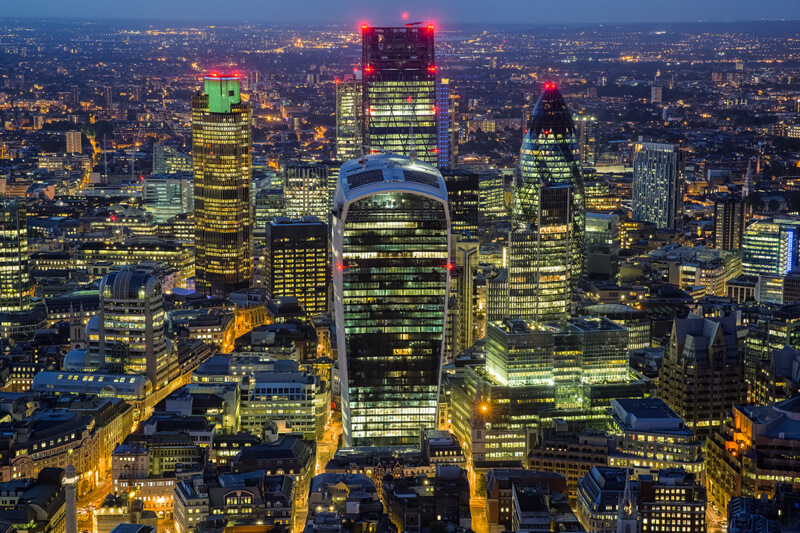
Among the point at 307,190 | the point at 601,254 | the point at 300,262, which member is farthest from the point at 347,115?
the point at 601,254

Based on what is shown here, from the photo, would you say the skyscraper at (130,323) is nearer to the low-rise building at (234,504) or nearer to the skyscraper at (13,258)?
the skyscraper at (13,258)

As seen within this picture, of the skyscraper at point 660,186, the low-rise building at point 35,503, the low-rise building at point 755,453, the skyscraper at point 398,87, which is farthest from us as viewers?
the skyscraper at point 660,186

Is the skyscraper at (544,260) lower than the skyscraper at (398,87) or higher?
lower

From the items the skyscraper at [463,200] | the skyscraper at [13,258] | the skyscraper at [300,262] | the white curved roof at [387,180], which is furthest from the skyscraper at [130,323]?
the skyscraper at [463,200]

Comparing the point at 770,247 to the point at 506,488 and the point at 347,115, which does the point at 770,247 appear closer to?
the point at 347,115

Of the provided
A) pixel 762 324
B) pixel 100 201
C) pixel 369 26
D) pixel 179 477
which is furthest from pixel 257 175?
pixel 179 477

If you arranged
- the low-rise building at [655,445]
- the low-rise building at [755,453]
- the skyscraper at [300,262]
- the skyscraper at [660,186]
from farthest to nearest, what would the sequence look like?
the skyscraper at [660,186] < the skyscraper at [300,262] < the low-rise building at [655,445] < the low-rise building at [755,453]

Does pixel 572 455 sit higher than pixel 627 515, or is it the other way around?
pixel 627 515
